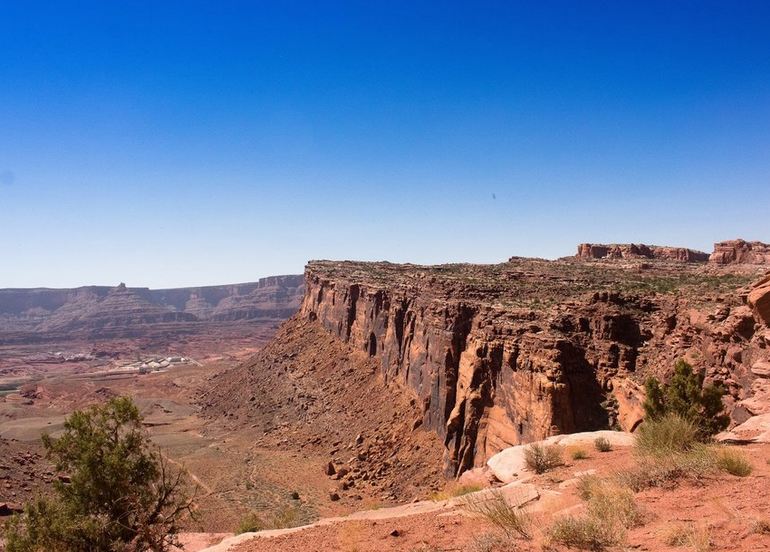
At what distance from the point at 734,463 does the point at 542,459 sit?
4.99 metres

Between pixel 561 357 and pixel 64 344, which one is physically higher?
pixel 561 357

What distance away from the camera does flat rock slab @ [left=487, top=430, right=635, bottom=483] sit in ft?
46.6

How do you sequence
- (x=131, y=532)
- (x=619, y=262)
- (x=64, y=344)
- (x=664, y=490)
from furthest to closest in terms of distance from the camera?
(x=64, y=344) < (x=619, y=262) < (x=131, y=532) < (x=664, y=490)

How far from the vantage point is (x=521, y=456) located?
15.6 meters

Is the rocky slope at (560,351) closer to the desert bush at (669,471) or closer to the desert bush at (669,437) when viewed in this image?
the desert bush at (669,437)

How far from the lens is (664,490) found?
9422 millimetres

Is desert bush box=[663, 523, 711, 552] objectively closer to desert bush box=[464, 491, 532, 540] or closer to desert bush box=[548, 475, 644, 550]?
desert bush box=[548, 475, 644, 550]

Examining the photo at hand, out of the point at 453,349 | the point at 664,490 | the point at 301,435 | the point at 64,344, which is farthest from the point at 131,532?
the point at 64,344

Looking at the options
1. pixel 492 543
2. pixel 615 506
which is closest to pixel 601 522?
pixel 615 506

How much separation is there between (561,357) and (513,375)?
287 centimetres

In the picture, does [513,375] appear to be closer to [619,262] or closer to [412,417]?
[412,417]

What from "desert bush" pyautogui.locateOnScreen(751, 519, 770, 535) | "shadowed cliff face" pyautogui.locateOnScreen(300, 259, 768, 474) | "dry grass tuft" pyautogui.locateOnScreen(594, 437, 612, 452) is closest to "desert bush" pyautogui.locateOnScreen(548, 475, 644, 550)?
"desert bush" pyautogui.locateOnScreen(751, 519, 770, 535)

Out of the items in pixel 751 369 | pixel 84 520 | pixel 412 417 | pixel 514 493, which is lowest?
pixel 412 417

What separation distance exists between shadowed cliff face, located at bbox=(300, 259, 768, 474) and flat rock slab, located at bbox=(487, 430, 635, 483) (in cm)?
377
